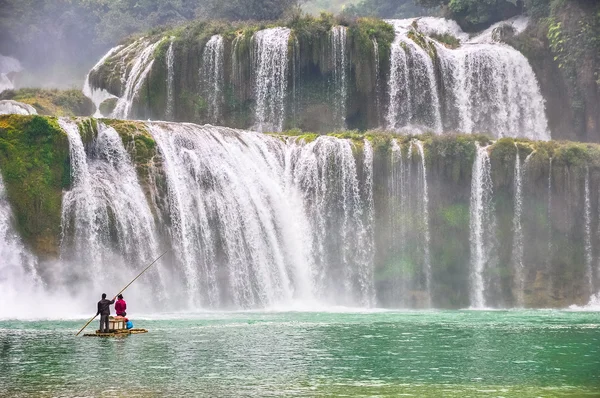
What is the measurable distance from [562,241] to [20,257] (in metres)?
25.8

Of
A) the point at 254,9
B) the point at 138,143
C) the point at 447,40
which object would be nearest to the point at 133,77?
the point at 138,143

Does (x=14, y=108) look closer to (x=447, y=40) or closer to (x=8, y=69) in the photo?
(x=447, y=40)

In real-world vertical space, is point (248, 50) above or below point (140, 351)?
above

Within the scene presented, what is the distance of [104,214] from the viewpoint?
41031 millimetres

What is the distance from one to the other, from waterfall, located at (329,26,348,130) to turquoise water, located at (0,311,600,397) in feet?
79.0

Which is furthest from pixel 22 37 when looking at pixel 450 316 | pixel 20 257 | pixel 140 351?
→ pixel 140 351

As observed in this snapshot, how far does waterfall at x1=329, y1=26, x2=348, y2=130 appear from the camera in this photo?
56.3 meters

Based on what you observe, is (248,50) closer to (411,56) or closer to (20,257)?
(411,56)

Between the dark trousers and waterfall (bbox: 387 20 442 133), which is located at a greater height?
waterfall (bbox: 387 20 442 133)

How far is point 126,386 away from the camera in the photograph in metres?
19.3

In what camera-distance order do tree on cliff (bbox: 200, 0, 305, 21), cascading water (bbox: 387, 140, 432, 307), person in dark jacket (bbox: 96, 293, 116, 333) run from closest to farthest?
person in dark jacket (bbox: 96, 293, 116, 333)
cascading water (bbox: 387, 140, 432, 307)
tree on cliff (bbox: 200, 0, 305, 21)

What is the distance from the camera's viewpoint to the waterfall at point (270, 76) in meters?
56.1

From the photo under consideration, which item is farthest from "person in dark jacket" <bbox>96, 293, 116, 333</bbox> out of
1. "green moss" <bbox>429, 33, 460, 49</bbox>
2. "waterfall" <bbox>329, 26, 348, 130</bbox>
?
"green moss" <bbox>429, 33, 460, 49</bbox>

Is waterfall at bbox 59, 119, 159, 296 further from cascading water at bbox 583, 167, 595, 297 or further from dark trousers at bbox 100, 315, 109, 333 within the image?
cascading water at bbox 583, 167, 595, 297
